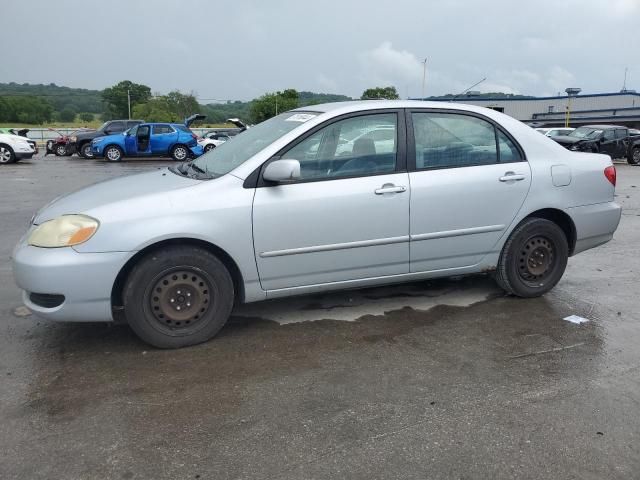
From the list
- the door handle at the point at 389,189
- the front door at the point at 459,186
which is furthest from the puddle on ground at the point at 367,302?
the door handle at the point at 389,189

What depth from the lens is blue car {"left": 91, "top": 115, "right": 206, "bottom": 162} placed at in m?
21.1

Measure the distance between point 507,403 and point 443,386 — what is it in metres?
0.36

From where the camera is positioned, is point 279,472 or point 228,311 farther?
point 228,311

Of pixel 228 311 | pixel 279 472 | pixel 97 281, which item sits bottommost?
pixel 279 472

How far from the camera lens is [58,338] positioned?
3832 mm

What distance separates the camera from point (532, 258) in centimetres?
465

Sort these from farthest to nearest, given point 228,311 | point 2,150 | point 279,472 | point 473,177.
Answer: point 2,150, point 473,177, point 228,311, point 279,472

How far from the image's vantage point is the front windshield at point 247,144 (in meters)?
A: 3.94

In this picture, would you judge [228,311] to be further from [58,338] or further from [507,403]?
[507,403]

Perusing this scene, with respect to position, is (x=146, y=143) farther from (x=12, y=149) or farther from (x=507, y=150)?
(x=507, y=150)

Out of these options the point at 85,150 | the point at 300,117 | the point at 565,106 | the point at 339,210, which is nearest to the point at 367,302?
the point at 339,210

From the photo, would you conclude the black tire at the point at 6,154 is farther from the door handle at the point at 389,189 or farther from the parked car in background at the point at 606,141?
the parked car in background at the point at 606,141

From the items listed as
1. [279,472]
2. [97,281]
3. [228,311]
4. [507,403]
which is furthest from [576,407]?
[97,281]

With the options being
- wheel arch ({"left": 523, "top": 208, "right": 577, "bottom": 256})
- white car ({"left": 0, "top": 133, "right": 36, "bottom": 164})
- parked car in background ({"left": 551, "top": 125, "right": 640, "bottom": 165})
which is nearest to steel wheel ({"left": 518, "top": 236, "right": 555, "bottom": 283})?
wheel arch ({"left": 523, "top": 208, "right": 577, "bottom": 256})
